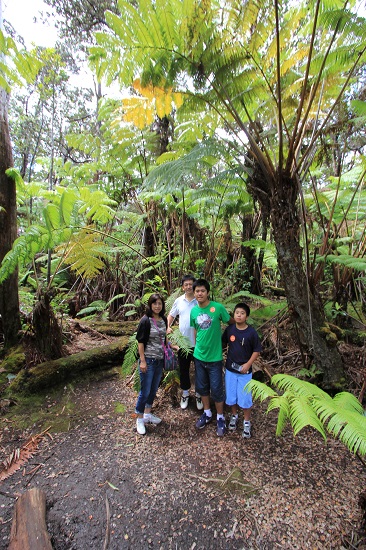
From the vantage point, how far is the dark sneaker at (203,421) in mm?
2775

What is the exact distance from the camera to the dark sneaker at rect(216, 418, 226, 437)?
2638 millimetres

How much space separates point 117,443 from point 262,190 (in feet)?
9.73

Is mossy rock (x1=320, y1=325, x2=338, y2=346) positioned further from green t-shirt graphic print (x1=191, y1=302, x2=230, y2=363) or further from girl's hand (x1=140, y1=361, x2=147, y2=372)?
girl's hand (x1=140, y1=361, x2=147, y2=372)

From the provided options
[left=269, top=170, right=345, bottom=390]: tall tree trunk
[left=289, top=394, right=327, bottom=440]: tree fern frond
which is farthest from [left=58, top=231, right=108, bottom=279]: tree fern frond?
[left=289, top=394, right=327, bottom=440]: tree fern frond

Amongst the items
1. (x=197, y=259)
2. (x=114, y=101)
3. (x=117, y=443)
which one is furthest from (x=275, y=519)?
(x=114, y=101)

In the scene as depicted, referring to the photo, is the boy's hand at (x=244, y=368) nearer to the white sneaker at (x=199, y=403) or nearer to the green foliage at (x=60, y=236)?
the white sneaker at (x=199, y=403)

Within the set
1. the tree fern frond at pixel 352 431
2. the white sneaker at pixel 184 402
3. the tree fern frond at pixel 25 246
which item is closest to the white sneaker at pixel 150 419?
the white sneaker at pixel 184 402

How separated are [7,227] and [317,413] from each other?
4090mm

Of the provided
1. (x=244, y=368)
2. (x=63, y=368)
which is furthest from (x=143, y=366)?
(x=63, y=368)

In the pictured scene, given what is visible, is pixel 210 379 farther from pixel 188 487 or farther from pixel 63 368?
pixel 63 368

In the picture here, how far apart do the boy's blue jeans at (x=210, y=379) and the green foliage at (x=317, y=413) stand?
105cm

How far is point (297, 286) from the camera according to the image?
9.39 ft

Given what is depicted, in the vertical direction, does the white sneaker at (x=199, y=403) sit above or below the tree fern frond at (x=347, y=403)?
below

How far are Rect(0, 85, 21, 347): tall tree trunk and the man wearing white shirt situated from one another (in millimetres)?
2378
